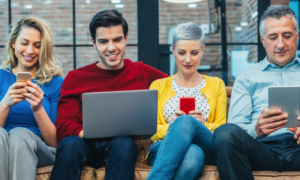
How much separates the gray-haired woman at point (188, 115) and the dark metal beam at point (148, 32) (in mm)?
890

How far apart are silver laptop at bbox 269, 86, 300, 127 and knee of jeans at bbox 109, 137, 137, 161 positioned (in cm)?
70

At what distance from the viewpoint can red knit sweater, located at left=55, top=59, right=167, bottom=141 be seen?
1.91 metres

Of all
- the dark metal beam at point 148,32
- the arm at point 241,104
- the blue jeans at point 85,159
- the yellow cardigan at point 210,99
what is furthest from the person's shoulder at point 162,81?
the dark metal beam at point 148,32

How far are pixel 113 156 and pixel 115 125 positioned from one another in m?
0.16

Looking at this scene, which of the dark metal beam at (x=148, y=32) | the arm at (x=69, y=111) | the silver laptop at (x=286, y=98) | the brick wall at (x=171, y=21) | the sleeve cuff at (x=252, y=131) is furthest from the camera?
the brick wall at (x=171, y=21)

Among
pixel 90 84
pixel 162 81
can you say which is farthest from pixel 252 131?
pixel 90 84

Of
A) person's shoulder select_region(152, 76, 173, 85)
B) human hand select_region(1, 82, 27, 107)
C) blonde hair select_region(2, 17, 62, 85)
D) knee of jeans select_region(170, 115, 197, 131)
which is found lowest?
knee of jeans select_region(170, 115, 197, 131)

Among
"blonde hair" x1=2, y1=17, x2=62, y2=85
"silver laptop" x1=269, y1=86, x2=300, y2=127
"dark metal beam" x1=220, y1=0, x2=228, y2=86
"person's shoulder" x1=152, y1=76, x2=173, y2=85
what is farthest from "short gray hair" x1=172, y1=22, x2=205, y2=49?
"dark metal beam" x1=220, y1=0, x2=228, y2=86

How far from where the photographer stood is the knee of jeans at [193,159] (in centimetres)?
150

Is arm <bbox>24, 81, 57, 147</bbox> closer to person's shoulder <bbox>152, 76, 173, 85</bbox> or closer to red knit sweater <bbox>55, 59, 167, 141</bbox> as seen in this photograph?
red knit sweater <bbox>55, 59, 167, 141</bbox>

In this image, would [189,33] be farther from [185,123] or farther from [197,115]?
[185,123]

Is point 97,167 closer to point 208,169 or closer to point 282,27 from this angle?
point 208,169

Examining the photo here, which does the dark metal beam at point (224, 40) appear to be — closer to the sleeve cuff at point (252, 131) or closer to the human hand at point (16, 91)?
the sleeve cuff at point (252, 131)

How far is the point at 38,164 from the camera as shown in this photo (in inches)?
68.1
